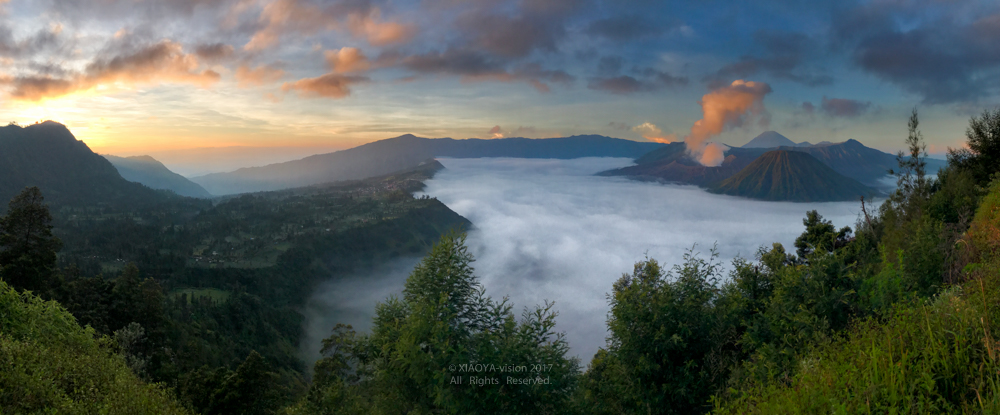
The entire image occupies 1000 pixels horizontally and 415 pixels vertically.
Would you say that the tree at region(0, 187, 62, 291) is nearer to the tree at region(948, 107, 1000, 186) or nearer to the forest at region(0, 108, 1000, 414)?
the forest at region(0, 108, 1000, 414)

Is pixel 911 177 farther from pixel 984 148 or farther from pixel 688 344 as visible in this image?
pixel 688 344

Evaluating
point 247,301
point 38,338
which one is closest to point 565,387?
point 38,338

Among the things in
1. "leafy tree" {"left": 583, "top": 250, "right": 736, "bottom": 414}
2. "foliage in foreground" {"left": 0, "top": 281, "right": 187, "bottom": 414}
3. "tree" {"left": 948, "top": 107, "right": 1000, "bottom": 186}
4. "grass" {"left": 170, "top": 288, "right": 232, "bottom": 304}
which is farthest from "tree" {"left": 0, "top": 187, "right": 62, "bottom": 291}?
"grass" {"left": 170, "top": 288, "right": 232, "bottom": 304}

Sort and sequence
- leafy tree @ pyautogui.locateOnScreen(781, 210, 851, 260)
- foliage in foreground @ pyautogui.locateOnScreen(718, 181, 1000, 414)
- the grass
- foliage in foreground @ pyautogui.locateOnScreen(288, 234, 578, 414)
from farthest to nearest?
the grass
leafy tree @ pyautogui.locateOnScreen(781, 210, 851, 260)
foliage in foreground @ pyautogui.locateOnScreen(288, 234, 578, 414)
foliage in foreground @ pyautogui.locateOnScreen(718, 181, 1000, 414)

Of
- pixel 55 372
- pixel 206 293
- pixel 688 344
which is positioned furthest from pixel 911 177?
pixel 206 293

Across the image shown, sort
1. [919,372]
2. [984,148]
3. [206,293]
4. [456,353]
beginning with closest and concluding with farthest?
[919,372] < [456,353] < [984,148] < [206,293]

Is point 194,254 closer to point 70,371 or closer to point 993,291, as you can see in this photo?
point 70,371
